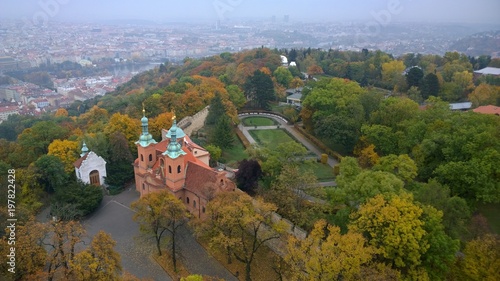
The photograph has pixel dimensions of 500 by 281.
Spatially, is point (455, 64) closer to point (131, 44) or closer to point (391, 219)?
point (391, 219)

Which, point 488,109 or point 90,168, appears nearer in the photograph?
point 90,168

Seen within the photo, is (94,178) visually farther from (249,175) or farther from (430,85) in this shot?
(430,85)

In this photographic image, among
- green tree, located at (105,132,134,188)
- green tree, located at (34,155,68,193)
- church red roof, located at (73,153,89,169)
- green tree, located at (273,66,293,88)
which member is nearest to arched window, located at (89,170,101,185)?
green tree, located at (105,132,134,188)

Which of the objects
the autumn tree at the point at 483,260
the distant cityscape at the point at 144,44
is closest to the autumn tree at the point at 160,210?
the autumn tree at the point at 483,260

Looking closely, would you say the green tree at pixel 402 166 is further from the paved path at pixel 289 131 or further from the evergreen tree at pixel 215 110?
the evergreen tree at pixel 215 110

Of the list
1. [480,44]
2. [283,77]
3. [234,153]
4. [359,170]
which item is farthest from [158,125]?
[480,44]

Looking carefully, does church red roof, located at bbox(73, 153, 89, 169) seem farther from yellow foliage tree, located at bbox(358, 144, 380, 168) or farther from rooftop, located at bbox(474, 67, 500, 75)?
rooftop, located at bbox(474, 67, 500, 75)
